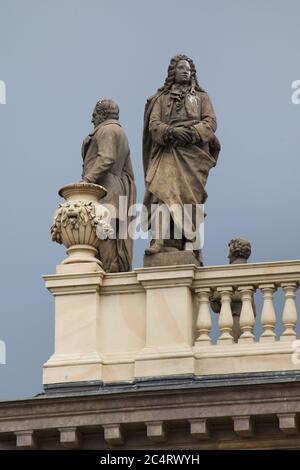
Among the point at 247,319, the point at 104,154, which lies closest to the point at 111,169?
the point at 104,154

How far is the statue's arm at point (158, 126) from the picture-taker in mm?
35156

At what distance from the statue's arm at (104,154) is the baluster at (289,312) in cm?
349

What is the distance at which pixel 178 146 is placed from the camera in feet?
115

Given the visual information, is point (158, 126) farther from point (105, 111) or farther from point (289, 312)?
point (289, 312)

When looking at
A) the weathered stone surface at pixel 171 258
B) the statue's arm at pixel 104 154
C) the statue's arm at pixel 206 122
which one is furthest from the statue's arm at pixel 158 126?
the weathered stone surface at pixel 171 258

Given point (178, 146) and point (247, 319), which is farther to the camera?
point (178, 146)

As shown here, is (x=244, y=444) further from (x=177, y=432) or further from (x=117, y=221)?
(x=117, y=221)

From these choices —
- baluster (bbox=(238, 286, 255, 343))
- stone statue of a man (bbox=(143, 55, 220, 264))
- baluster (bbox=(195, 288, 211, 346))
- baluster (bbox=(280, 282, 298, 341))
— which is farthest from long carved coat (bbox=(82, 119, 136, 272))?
baluster (bbox=(280, 282, 298, 341))

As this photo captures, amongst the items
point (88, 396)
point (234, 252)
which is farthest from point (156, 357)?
point (234, 252)

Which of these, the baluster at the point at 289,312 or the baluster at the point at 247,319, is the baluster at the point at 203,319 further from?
the baluster at the point at 289,312

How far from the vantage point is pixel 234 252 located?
36.8 m

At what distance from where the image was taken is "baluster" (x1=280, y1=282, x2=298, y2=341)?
111 ft

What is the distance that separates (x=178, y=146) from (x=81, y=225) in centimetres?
177
